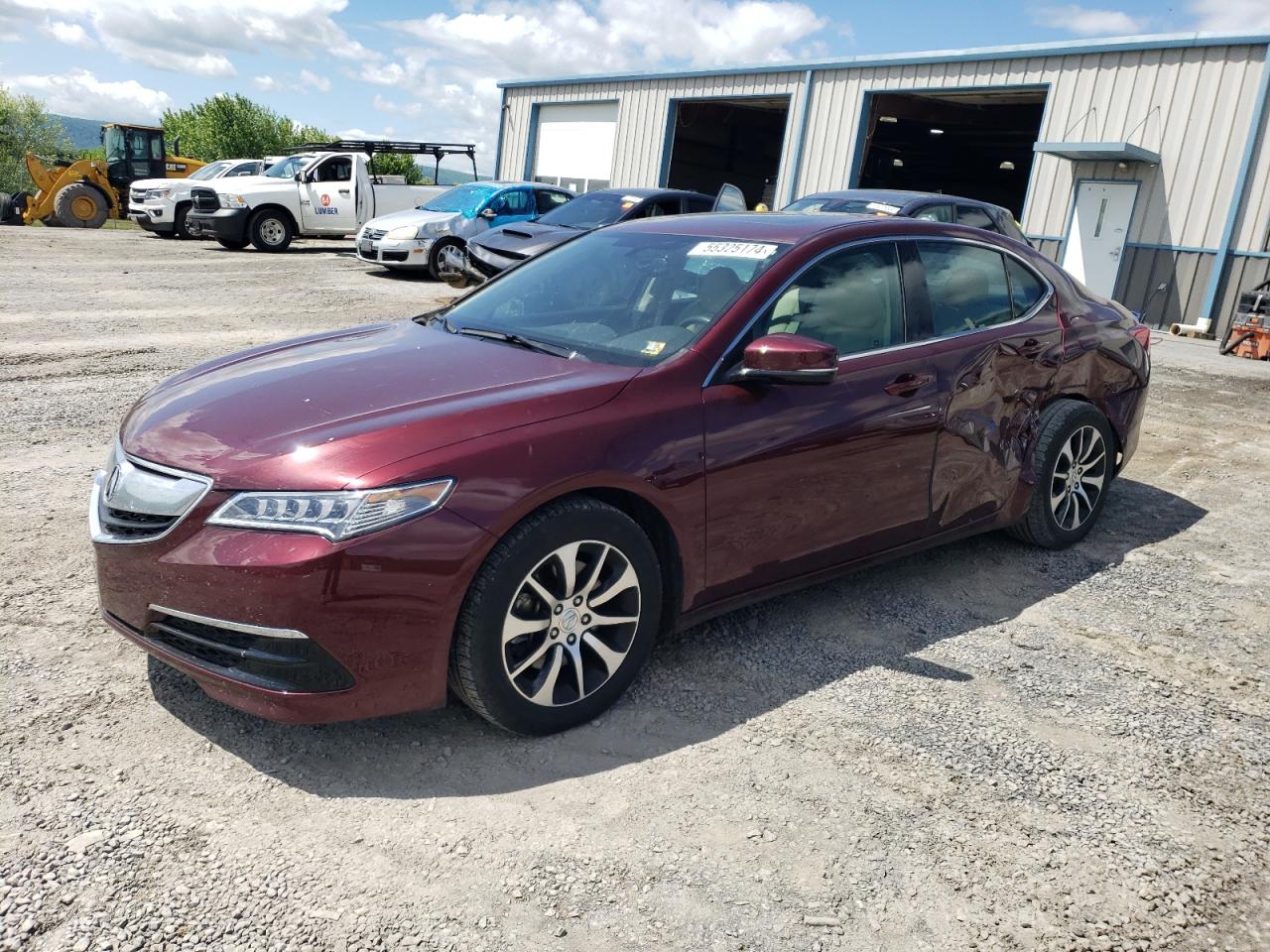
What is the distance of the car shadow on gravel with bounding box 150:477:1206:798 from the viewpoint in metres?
2.92

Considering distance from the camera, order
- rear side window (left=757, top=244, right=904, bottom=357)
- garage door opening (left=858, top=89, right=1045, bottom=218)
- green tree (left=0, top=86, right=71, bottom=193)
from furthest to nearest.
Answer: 1. green tree (left=0, top=86, right=71, bottom=193)
2. garage door opening (left=858, top=89, right=1045, bottom=218)
3. rear side window (left=757, top=244, right=904, bottom=357)

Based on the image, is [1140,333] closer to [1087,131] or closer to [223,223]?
[1087,131]

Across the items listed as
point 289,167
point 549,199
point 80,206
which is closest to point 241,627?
point 549,199

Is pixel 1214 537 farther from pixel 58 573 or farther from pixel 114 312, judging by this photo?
pixel 114 312

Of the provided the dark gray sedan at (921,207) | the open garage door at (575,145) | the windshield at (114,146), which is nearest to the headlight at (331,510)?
the dark gray sedan at (921,207)

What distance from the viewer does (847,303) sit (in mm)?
3889

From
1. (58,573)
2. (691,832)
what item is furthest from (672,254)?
(58,573)

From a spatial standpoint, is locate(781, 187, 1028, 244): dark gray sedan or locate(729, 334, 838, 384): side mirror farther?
locate(781, 187, 1028, 244): dark gray sedan

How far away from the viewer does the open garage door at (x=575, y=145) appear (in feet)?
87.2

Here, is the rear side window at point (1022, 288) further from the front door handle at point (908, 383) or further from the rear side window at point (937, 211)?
the rear side window at point (937, 211)

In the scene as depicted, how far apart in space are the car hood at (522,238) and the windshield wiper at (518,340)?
8052mm

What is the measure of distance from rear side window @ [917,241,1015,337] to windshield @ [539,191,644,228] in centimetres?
875

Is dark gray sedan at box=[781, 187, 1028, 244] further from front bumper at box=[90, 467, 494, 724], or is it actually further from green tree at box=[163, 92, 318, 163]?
green tree at box=[163, 92, 318, 163]

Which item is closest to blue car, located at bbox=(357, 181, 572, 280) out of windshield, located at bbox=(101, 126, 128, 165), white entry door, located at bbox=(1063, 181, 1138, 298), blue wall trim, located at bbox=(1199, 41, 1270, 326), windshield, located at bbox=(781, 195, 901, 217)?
windshield, located at bbox=(781, 195, 901, 217)
